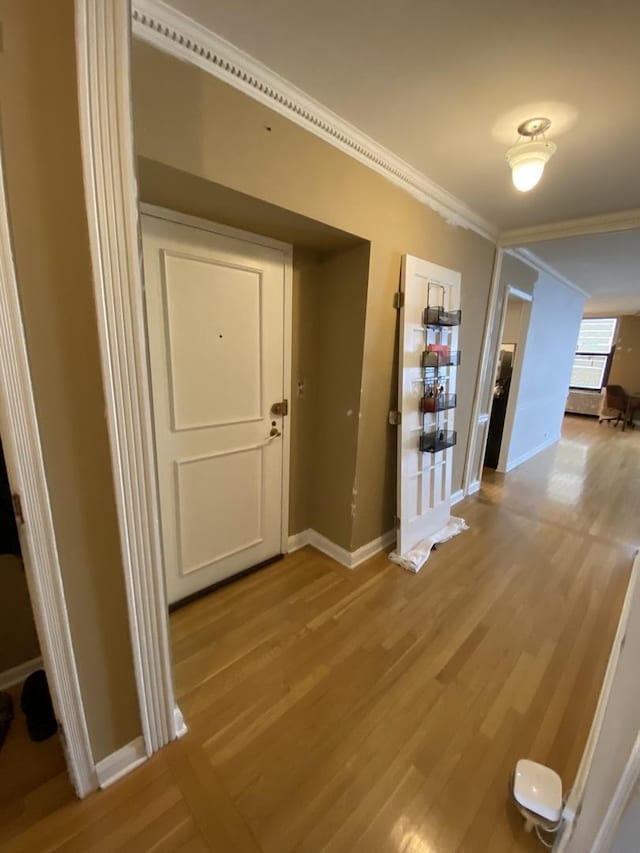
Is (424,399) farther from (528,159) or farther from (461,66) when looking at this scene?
(461,66)

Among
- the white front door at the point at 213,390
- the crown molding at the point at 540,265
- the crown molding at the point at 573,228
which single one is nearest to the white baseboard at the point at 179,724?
the white front door at the point at 213,390

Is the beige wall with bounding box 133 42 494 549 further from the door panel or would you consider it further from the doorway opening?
the doorway opening

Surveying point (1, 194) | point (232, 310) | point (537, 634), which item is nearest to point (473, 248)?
point (232, 310)

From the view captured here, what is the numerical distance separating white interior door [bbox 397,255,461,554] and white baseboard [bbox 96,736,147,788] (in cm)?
173

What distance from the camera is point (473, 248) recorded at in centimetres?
270

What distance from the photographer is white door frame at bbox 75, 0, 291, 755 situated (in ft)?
2.60

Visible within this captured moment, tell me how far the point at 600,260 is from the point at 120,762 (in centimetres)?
515

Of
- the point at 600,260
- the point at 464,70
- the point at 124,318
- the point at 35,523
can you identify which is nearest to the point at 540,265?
the point at 600,260

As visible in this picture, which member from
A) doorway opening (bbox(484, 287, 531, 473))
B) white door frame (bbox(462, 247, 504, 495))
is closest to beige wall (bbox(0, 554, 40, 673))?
white door frame (bbox(462, 247, 504, 495))

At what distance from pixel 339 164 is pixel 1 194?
4.73ft

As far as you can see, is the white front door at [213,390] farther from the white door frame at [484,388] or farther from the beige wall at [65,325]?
the white door frame at [484,388]

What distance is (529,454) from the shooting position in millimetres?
4891

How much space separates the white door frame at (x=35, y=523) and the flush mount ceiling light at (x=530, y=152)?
196 centimetres

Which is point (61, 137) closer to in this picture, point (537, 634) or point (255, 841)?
point (255, 841)
